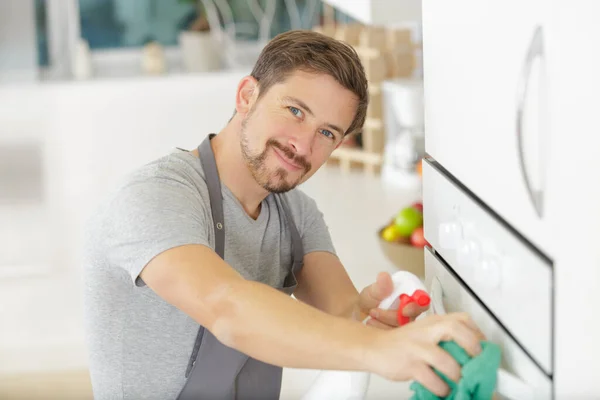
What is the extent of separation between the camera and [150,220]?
0.96m

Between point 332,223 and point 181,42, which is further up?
point 181,42

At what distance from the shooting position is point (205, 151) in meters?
1.22

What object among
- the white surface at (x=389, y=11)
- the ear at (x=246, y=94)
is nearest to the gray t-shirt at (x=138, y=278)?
the ear at (x=246, y=94)

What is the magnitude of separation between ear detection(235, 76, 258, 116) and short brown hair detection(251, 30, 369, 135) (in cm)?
1

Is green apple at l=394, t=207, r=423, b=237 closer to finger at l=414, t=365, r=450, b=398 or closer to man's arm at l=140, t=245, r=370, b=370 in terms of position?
man's arm at l=140, t=245, r=370, b=370

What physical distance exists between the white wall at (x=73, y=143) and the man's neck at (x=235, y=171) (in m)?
1.63

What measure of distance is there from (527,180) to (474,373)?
0.60 feet

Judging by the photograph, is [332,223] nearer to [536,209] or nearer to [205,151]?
[205,151]

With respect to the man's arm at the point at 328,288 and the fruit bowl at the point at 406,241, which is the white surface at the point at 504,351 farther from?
the fruit bowl at the point at 406,241

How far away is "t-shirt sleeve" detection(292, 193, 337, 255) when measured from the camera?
1.34 metres

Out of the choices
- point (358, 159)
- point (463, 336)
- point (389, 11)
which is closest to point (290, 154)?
point (463, 336)

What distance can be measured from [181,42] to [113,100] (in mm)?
568

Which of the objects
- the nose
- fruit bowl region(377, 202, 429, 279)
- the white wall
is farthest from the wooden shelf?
the nose

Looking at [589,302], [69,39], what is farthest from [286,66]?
[69,39]
